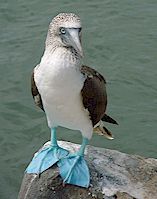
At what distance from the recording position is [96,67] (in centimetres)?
643

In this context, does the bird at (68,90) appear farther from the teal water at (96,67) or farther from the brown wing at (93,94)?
the teal water at (96,67)

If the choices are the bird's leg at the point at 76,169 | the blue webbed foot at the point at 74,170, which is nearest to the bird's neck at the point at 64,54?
the bird's leg at the point at 76,169

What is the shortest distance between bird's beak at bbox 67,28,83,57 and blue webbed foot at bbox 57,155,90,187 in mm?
894

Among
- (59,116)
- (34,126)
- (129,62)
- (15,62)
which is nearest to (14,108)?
(34,126)

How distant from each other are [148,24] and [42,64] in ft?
13.8

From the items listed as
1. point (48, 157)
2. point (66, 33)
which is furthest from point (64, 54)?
point (48, 157)

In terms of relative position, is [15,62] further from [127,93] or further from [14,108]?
[127,93]

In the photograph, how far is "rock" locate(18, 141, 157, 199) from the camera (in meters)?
3.69

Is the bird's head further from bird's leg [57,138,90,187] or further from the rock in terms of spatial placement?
the rock

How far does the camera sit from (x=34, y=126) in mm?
5617

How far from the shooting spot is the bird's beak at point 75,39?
3111mm

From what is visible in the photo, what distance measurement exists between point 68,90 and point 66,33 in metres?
0.33

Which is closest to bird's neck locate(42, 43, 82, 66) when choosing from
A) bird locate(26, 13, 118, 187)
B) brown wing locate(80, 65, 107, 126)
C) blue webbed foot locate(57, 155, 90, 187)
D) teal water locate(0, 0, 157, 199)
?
bird locate(26, 13, 118, 187)

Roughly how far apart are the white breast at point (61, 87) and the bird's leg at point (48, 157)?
33cm
